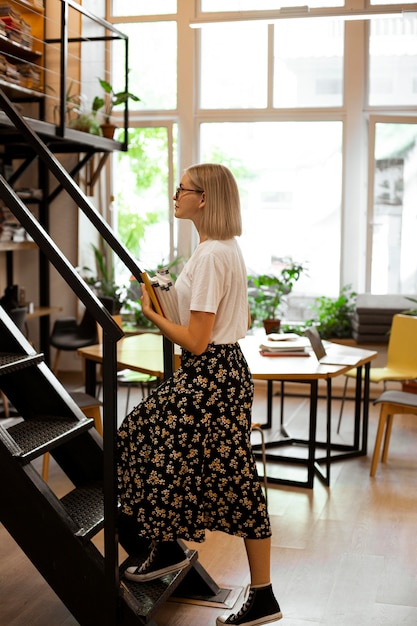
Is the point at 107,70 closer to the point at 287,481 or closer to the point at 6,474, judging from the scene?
the point at 287,481

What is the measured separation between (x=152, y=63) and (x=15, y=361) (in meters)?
5.93

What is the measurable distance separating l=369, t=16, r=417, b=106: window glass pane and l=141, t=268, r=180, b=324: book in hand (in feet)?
18.3

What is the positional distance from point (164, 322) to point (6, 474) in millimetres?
707

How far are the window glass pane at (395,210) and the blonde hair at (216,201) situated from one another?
5.13 metres

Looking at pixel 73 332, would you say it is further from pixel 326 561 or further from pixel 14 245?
pixel 326 561

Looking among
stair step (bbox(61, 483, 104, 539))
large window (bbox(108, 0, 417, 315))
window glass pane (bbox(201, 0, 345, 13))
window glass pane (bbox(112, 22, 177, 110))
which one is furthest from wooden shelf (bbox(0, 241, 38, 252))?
stair step (bbox(61, 483, 104, 539))

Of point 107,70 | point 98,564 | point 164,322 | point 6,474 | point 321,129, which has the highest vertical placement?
point 107,70

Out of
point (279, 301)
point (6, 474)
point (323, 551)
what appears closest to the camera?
point (6, 474)

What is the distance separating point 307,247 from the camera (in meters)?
8.14

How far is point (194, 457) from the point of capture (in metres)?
2.84

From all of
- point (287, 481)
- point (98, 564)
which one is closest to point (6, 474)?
A: point (98, 564)

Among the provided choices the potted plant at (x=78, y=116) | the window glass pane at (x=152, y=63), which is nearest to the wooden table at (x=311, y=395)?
the potted plant at (x=78, y=116)

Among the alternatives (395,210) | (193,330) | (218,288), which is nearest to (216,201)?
(218,288)

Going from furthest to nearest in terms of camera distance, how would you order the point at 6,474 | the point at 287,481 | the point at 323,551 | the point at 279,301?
the point at 279,301 → the point at 287,481 → the point at 323,551 → the point at 6,474
